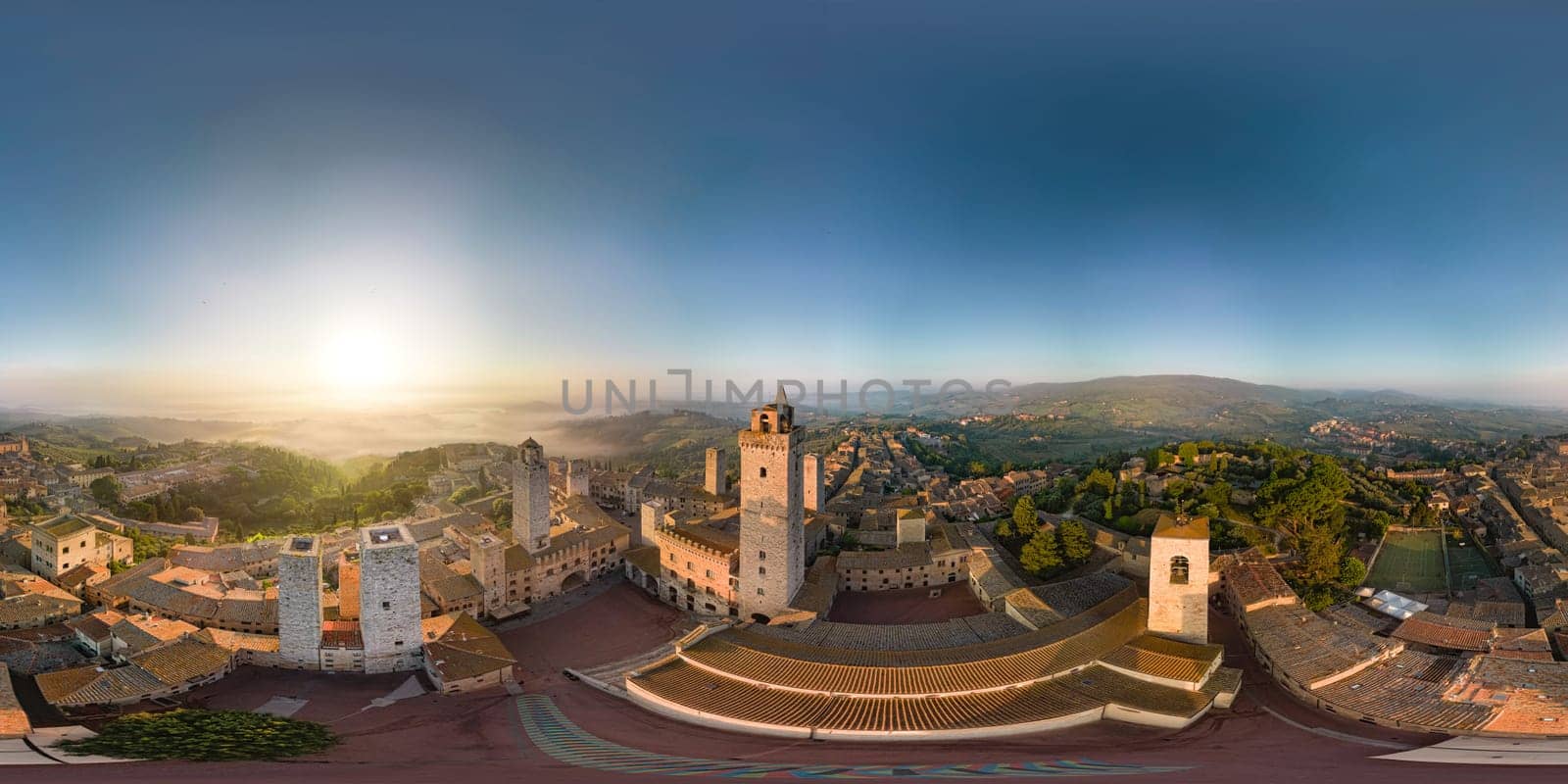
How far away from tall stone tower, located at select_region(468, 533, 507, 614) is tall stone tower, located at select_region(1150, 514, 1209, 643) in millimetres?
17916

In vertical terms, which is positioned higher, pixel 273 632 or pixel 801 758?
pixel 801 758

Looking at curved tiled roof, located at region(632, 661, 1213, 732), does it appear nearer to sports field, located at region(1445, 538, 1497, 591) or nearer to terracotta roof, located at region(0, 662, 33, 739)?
terracotta roof, located at region(0, 662, 33, 739)

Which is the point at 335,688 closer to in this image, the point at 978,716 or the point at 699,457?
the point at 978,716

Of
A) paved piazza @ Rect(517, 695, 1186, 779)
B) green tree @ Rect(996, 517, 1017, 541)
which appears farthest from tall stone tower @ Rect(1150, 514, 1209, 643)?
green tree @ Rect(996, 517, 1017, 541)

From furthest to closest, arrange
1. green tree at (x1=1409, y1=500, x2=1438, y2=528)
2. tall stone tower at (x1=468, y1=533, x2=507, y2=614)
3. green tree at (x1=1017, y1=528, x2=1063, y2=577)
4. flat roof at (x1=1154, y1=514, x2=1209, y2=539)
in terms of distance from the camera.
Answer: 1. green tree at (x1=1409, y1=500, x2=1438, y2=528)
2. green tree at (x1=1017, y1=528, x2=1063, y2=577)
3. tall stone tower at (x1=468, y1=533, x2=507, y2=614)
4. flat roof at (x1=1154, y1=514, x2=1209, y2=539)

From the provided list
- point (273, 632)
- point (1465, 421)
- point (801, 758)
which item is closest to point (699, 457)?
point (273, 632)

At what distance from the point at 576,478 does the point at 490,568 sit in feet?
52.3

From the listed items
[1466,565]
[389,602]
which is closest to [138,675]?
[389,602]

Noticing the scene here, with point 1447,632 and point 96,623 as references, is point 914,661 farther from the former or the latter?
point 96,623

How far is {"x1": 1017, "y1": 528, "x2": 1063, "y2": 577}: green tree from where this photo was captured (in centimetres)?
2134

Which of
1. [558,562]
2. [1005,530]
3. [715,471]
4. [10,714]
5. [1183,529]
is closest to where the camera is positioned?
[10,714]

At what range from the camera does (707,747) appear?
10703mm

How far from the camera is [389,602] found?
50.1 feet

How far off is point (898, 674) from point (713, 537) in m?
9.87
